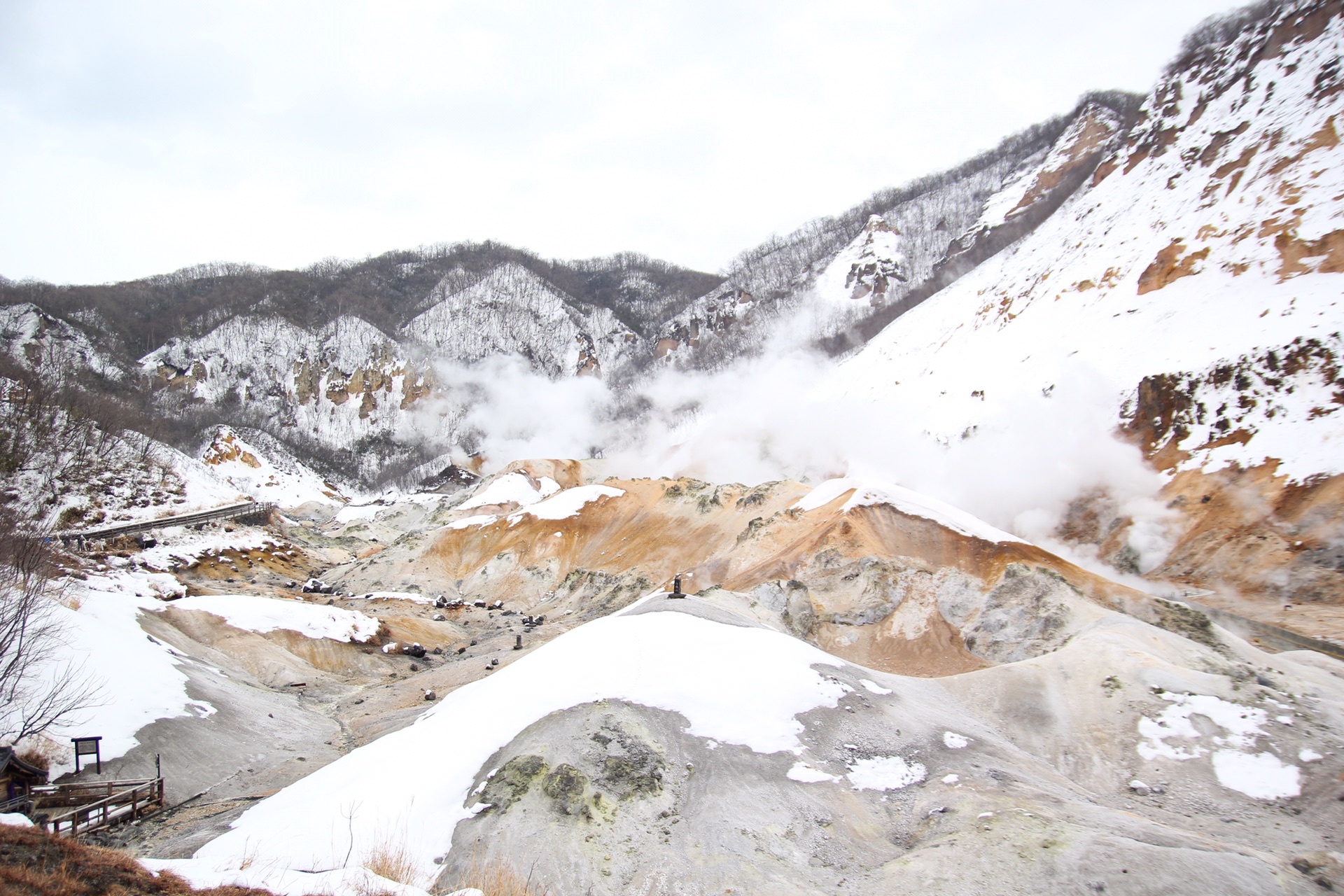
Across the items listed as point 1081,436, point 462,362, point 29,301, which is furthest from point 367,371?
point 1081,436

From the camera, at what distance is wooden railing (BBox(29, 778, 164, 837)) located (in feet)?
51.0

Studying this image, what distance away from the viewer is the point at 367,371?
162m

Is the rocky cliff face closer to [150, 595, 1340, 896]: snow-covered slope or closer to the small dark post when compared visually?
[150, 595, 1340, 896]: snow-covered slope

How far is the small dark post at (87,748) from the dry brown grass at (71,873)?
563 inches

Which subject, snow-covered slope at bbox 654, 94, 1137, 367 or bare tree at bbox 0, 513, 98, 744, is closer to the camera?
bare tree at bbox 0, 513, 98, 744

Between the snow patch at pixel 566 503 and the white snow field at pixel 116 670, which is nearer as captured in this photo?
the white snow field at pixel 116 670

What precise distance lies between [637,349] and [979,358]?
396 feet

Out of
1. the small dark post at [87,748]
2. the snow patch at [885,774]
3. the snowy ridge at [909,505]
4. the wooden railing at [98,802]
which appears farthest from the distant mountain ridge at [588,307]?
the small dark post at [87,748]

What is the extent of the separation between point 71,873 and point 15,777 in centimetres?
1452

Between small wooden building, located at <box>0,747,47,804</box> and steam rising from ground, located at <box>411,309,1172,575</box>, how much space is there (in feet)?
174

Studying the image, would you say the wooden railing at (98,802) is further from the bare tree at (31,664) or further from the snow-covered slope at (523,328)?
the snow-covered slope at (523,328)

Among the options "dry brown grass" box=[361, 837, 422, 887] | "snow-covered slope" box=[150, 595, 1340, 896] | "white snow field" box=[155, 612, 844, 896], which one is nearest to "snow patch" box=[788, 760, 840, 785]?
"snow-covered slope" box=[150, 595, 1340, 896]

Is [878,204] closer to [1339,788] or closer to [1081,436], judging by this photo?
[1081,436]

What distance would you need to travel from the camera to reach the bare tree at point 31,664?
59.8ft
